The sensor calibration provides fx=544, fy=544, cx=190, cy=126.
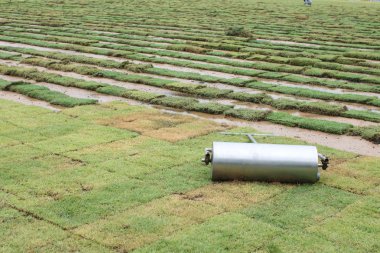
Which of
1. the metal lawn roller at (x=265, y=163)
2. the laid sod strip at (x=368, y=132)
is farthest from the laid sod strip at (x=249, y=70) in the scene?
the metal lawn roller at (x=265, y=163)

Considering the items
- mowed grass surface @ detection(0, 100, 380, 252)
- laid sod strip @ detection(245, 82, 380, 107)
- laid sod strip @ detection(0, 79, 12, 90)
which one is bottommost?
laid sod strip @ detection(0, 79, 12, 90)

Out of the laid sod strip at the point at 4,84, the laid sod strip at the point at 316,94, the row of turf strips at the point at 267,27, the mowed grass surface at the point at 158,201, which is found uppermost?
the row of turf strips at the point at 267,27

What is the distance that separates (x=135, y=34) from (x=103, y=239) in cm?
2537

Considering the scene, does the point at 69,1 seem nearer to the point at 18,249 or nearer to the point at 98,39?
the point at 98,39

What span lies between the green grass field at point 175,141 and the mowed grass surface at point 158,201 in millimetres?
25

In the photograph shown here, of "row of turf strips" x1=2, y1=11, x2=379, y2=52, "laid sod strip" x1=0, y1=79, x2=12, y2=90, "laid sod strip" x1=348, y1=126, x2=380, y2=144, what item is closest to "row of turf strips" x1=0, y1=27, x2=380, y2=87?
"row of turf strips" x1=2, y1=11, x2=379, y2=52

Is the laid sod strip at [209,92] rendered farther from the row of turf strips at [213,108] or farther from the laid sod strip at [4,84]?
the laid sod strip at [4,84]

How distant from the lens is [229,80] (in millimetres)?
18016

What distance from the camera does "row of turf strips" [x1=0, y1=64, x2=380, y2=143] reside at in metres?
12.0

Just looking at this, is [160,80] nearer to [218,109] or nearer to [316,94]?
[218,109]

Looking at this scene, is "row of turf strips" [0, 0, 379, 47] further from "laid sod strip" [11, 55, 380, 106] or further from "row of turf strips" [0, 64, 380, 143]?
"row of turf strips" [0, 64, 380, 143]

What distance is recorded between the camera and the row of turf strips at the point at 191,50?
19.2m

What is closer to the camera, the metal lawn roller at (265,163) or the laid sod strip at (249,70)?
the metal lawn roller at (265,163)

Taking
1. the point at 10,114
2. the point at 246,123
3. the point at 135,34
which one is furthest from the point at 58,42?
the point at 246,123
